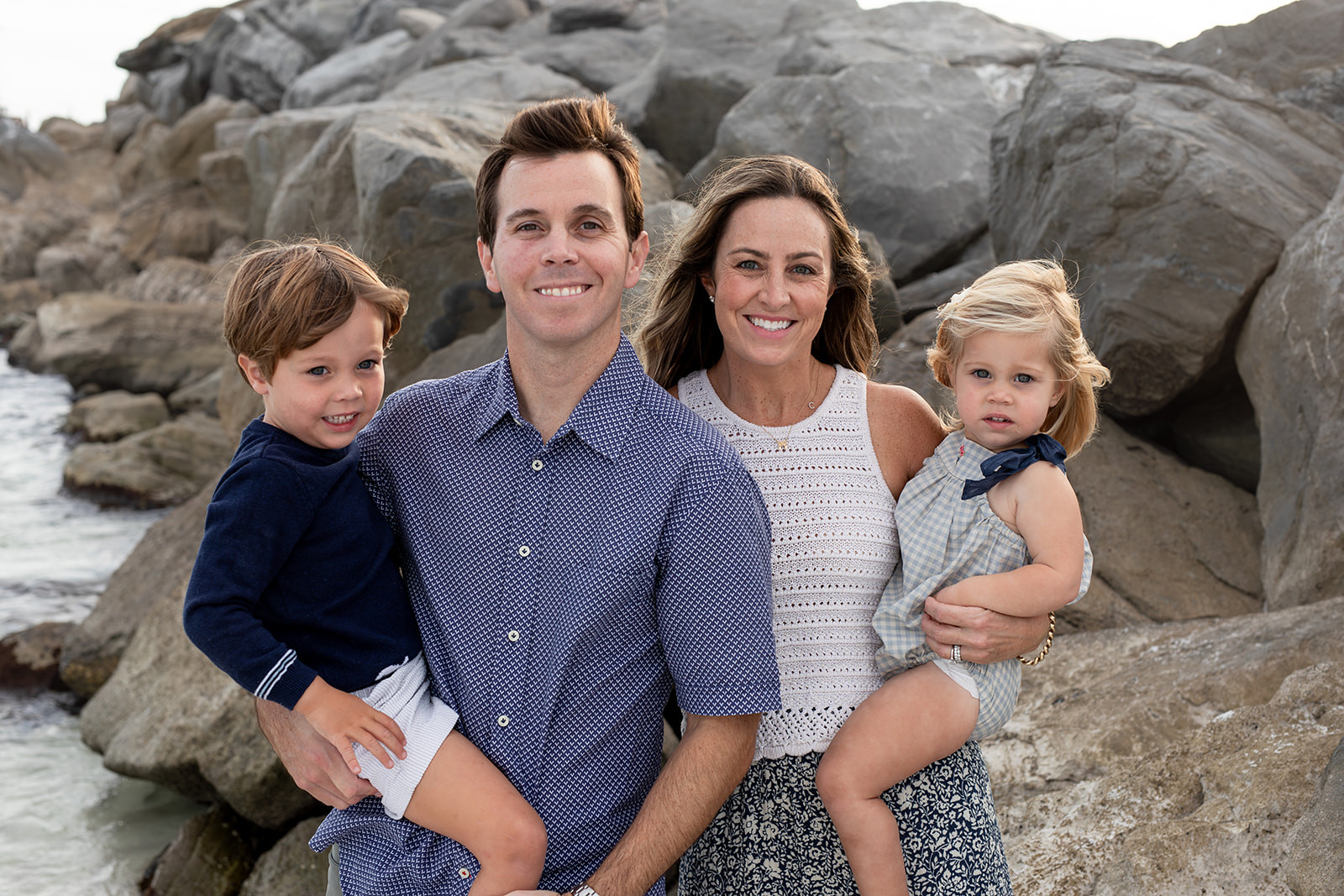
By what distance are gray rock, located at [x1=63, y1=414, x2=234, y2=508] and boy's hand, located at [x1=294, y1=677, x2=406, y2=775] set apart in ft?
29.4

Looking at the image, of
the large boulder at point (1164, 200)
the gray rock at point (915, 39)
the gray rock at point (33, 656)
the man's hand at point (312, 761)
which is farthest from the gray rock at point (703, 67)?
the man's hand at point (312, 761)

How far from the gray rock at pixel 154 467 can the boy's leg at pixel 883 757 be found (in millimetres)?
9230

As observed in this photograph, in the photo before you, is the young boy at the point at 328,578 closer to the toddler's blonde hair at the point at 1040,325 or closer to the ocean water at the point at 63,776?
the toddler's blonde hair at the point at 1040,325

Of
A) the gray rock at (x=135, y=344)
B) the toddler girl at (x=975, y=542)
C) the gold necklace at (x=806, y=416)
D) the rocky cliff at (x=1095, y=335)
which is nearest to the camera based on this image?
the toddler girl at (x=975, y=542)

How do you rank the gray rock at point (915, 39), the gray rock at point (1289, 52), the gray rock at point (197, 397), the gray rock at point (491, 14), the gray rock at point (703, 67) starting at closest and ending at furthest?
1. the gray rock at point (1289, 52)
2. the gray rock at point (915, 39)
3. the gray rock at point (703, 67)
4. the gray rock at point (197, 397)
5. the gray rock at point (491, 14)

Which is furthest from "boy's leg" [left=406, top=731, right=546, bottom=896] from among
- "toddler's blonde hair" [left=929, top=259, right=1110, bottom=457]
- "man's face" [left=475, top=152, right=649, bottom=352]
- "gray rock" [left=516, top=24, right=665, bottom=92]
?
"gray rock" [left=516, top=24, right=665, bottom=92]

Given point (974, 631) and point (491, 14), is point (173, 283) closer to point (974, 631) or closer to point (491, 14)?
point (491, 14)

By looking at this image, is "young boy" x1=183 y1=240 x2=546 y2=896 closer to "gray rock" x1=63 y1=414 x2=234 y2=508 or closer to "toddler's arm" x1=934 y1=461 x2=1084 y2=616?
"toddler's arm" x1=934 y1=461 x2=1084 y2=616

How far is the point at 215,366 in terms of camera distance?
13.8 meters

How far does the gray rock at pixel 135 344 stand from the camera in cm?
1387

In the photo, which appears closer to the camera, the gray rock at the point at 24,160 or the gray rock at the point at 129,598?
the gray rock at the point at 129,598

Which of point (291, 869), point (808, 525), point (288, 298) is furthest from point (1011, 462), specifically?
point (291, 869)

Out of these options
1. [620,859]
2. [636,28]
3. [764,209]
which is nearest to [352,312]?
[764,209]

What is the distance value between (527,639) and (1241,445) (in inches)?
144
